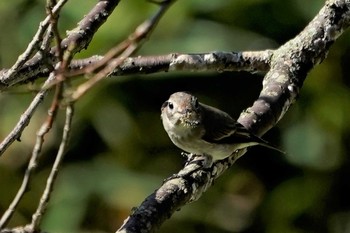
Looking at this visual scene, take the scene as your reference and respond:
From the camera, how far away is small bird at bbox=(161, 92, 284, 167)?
3070 mm

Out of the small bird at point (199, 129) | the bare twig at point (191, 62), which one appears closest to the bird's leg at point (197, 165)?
the small bird at point (199, 129)

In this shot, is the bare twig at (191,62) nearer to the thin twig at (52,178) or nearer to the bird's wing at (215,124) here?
the bird's wing at (215,124)

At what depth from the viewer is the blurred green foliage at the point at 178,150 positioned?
417 centimetres

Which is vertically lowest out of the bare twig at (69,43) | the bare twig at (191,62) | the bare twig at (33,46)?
the bare twig at (33,46)

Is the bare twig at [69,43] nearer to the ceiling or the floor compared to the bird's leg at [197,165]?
nearer to the ceiling

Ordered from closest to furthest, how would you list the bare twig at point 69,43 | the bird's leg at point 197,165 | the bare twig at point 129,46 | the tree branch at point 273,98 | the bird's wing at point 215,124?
the bare twig at point 129,46 < the tree branch at point 273,98 < the bare twig at point 69,43 < the bird's leg at point 197,165 < the bird's wing at point 215,124

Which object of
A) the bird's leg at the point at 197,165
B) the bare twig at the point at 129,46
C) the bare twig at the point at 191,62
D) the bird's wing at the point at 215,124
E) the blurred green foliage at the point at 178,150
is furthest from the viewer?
the blurred green foliage at the point at 178,150

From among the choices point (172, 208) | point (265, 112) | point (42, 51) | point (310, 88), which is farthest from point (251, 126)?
point (310, 88)

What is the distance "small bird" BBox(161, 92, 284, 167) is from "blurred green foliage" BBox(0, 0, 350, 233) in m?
0.83

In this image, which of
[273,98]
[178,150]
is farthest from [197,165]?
[178,150]

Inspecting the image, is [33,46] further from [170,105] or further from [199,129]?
[199,129]

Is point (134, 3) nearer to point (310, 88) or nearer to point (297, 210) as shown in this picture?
point (310, 88)

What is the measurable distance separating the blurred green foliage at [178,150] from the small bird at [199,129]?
32.8 inches

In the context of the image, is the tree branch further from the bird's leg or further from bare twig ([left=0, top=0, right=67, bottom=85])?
bare twig ([left=0, top=0, right=67, bottom=85])
